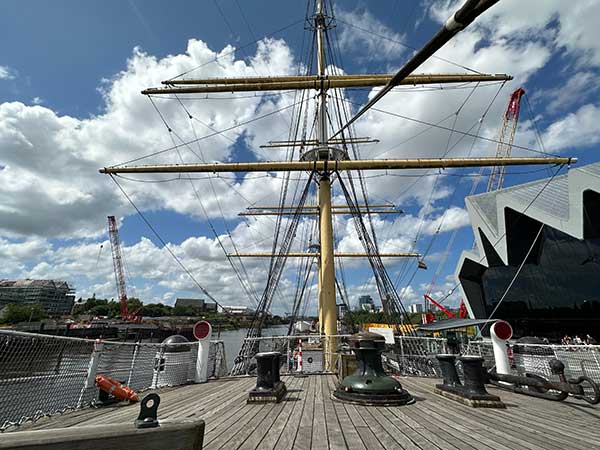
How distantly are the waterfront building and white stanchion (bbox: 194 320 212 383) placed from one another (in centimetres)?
1696

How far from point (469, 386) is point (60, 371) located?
6519mm

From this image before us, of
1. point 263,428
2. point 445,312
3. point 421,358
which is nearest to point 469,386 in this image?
point 263,428

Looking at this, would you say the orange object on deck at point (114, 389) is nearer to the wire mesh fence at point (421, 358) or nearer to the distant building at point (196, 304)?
the wire mesh fence at point (421, 358)

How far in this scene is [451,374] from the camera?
5.51 m

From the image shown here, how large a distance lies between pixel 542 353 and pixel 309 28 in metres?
19.3

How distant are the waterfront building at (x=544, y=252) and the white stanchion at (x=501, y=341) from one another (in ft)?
41.5

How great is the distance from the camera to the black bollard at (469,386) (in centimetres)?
462

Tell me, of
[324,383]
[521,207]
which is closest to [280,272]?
[324,383]

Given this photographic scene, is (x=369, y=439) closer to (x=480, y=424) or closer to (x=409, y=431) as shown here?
(x=409, y=431)

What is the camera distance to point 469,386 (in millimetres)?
4902

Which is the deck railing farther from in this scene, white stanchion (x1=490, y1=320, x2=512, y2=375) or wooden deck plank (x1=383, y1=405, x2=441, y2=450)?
wooden deck plank (x1=383, y1=405, x2=441, y2=450)

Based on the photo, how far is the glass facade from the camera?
754 inches

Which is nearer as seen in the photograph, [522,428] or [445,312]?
[522,428]

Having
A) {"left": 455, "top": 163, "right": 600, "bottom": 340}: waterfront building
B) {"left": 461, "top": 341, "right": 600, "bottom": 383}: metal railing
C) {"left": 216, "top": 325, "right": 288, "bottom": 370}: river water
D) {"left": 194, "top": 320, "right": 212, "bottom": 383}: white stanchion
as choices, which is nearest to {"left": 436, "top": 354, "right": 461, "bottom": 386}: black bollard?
{"left": 461, "top": 341, "right": 600, "bottom": 383}: metal railing
